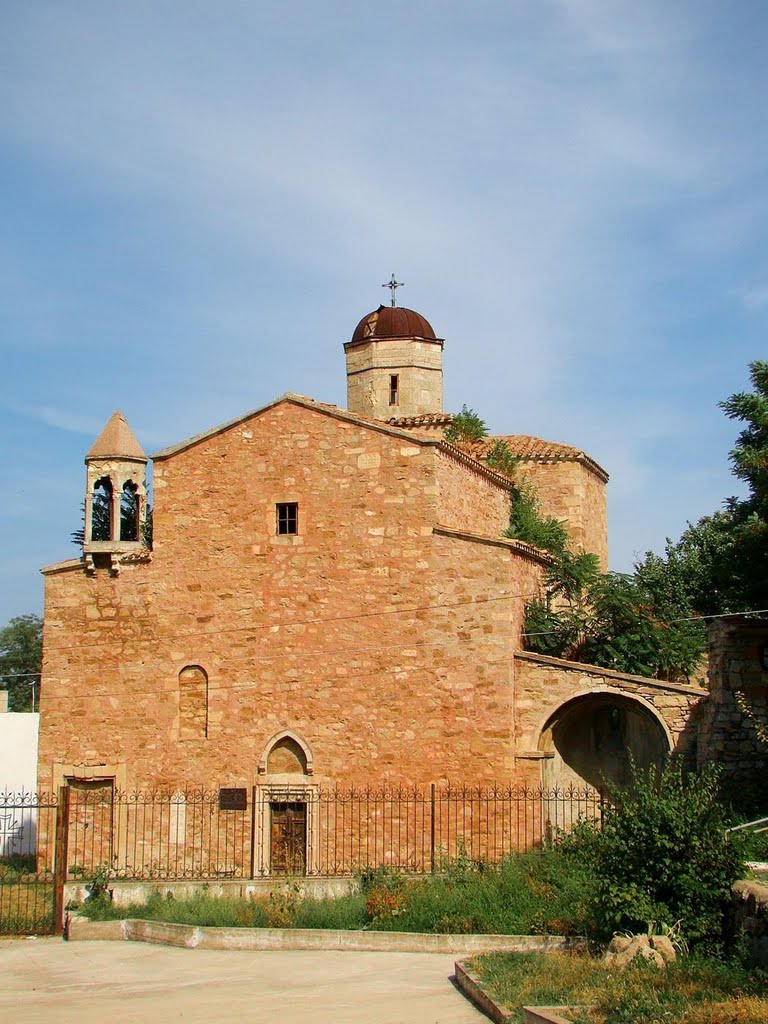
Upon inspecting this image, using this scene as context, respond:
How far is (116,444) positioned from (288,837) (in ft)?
26.5

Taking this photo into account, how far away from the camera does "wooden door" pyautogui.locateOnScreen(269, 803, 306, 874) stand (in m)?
21.4

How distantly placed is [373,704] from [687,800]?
899 centimetres

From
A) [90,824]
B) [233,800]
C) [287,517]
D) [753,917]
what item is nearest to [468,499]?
[287,517]

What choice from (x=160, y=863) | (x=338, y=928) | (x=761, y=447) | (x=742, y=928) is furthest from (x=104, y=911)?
(x=761, y=447)

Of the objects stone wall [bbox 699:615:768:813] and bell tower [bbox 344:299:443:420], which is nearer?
stone wall [bbox 699:615:768:813]

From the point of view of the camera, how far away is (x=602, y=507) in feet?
111

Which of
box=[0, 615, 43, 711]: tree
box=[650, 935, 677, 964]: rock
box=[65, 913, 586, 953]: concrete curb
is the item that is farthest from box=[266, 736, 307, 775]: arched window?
box=[0, 615, 43, 711]: tree

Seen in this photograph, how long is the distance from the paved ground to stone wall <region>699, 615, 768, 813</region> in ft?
22.8

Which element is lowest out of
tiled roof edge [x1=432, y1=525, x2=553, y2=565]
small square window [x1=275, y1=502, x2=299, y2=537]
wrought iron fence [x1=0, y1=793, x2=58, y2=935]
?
wrought iron fence [x1=0, y1=793, x2=58, y2=935]

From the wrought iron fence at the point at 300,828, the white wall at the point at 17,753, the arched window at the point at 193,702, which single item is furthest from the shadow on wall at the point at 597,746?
the white wall at the point at 17,753

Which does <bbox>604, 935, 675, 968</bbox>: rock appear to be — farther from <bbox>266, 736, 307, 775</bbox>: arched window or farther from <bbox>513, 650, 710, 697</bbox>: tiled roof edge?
<bbox>266, 736, 307, 775</bbox>: arched window

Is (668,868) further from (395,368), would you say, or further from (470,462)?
(395,368)

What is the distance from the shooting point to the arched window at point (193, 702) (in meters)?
22.3

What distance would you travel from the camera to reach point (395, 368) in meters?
33.3
